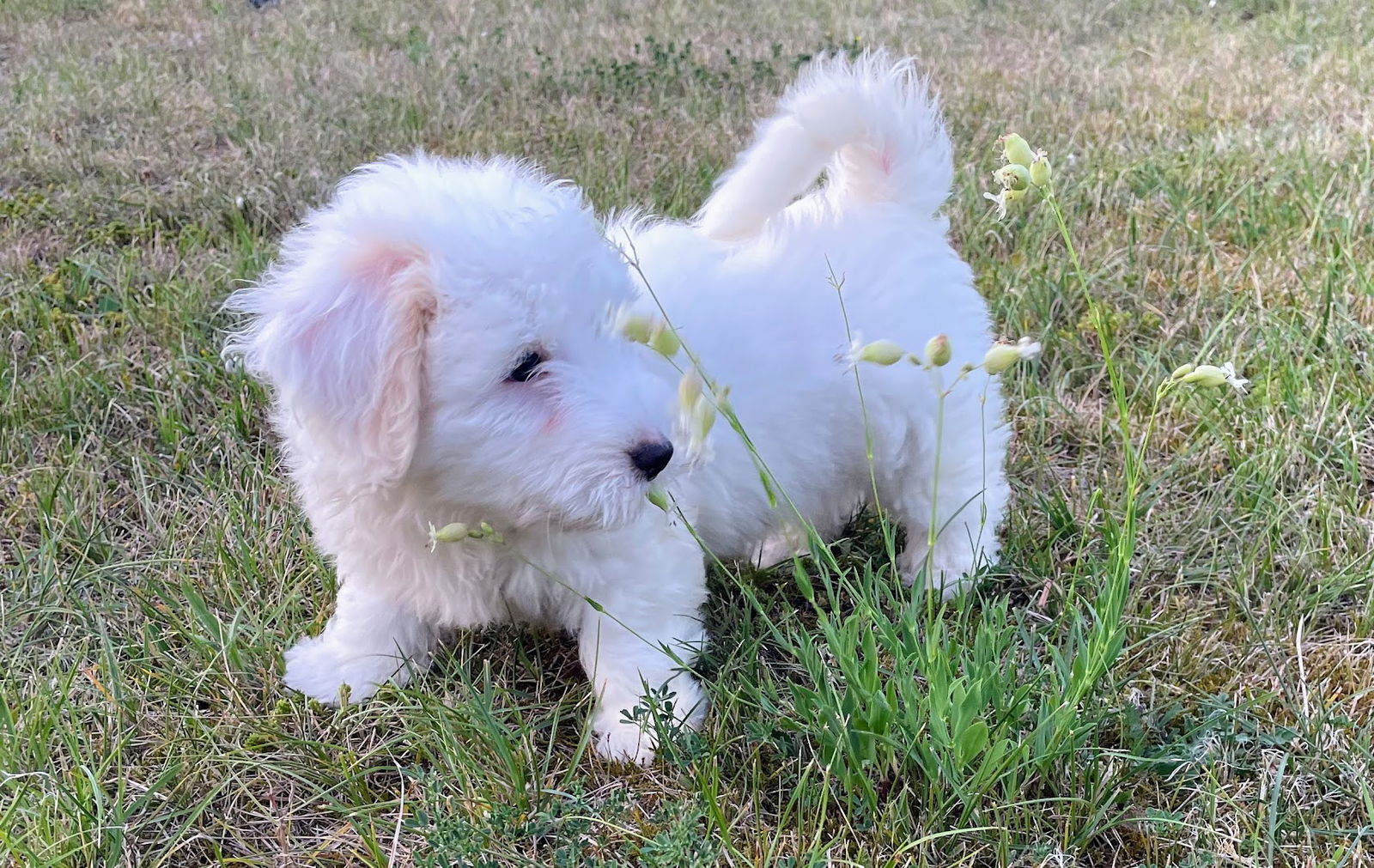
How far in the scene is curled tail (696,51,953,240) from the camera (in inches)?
87.0

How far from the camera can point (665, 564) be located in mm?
2041

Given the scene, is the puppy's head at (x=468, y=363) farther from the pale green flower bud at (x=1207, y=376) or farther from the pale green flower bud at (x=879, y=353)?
the pale green flower bud at (x=1207, y=376)

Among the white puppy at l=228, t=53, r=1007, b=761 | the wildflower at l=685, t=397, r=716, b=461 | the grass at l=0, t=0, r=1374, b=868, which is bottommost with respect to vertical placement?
the grass at l=0, t=0, r=1374, b=868

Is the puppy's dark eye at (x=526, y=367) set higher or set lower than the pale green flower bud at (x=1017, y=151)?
lower

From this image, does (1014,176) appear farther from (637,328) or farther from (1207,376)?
(637,328)

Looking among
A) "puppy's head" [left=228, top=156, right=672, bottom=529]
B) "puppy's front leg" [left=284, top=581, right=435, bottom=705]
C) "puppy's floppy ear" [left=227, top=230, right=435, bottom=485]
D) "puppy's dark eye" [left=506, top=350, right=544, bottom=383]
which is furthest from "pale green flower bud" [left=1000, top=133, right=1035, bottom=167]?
"puppy's front leg" [left=284, top=581, right=435, bottom=705]

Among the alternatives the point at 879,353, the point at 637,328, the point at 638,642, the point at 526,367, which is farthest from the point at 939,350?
the point at 638,642

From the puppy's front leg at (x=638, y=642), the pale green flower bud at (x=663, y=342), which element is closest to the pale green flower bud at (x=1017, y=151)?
the pale green flower bud at (x=663, y=342)

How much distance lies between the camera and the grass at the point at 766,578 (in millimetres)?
1757

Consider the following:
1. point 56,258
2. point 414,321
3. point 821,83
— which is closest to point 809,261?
point 821,83

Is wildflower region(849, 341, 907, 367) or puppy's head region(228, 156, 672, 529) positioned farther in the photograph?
puppy's head region(228, 156, 672, 529)

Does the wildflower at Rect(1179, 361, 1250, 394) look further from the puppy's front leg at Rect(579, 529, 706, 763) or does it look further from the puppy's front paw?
the puppy's front paw

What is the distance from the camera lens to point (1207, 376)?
1.27 m

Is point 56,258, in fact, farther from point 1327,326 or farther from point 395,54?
point 1327,326
